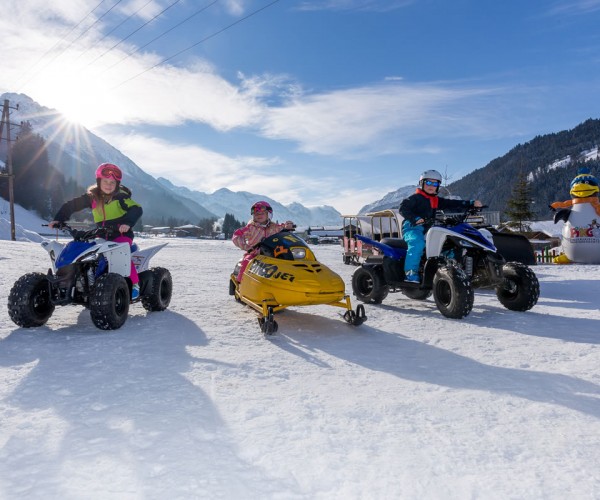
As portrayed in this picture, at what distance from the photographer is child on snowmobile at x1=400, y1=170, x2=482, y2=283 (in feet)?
22.5

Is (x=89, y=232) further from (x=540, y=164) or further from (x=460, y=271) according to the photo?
(x=540, y=164)

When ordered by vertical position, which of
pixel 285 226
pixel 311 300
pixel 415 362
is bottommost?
pixel 415 362

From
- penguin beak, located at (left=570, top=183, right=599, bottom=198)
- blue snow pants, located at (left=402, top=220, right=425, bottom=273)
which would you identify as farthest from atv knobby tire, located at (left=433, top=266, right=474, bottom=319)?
penguin beak, located at (left=570, top=183, right=599, bottom=198)

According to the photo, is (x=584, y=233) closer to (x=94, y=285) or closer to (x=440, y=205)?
(x=440, y=205)

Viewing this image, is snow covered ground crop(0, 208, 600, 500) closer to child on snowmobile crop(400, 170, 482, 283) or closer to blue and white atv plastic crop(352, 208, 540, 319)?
blue and white atv plastic crop(352, 208, 540, 319)

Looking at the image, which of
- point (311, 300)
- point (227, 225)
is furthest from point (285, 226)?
point (227, 225)

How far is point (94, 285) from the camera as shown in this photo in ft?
16.3

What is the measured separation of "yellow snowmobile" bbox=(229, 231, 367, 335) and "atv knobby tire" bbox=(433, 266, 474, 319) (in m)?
1.32

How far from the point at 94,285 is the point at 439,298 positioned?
4.66 m

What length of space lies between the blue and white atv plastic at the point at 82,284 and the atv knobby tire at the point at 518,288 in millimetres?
5370

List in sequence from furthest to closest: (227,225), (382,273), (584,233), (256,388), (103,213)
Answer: (227,225)
(584,233)
(382,273)
(103,213)
(256,388)

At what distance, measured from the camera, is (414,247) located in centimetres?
691

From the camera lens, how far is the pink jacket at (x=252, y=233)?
688 centimetres

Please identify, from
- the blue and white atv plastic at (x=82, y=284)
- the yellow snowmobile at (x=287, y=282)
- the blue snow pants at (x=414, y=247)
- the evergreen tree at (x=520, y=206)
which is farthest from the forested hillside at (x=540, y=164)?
the blue and white atv plastic at (x=82, y=284)
